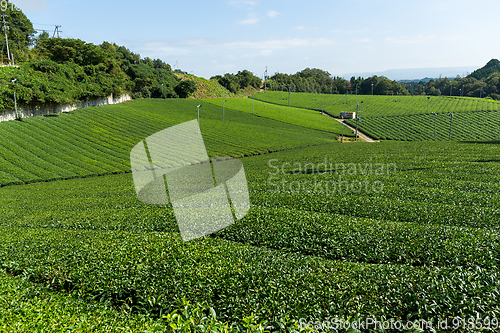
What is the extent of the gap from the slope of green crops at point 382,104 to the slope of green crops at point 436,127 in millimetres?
9258

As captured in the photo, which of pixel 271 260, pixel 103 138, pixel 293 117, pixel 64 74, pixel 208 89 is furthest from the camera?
pixel 208 89

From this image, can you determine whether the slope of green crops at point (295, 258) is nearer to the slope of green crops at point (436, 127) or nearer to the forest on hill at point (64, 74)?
the forest on hill at point (64, 74)

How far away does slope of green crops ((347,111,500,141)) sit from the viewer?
82000 mm

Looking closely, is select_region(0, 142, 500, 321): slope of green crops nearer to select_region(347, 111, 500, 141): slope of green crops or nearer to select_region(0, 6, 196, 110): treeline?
select_region(0, 6, 196, 110): treeline

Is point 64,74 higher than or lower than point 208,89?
lower

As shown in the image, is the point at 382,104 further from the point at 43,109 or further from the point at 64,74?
the point at 43,109

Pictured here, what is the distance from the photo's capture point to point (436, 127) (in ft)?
292

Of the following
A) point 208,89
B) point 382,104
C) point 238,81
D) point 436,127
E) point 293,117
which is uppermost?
point 238,81

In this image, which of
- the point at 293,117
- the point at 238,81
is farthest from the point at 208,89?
the point at 293,117

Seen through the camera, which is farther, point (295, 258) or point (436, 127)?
point (436, 127)

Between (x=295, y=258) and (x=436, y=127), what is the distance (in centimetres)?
9612

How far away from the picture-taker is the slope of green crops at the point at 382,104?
114 metres

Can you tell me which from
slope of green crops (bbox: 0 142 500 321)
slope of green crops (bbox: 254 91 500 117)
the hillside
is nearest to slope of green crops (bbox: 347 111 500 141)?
slope of green crops (bbox: 254 91 500 117)

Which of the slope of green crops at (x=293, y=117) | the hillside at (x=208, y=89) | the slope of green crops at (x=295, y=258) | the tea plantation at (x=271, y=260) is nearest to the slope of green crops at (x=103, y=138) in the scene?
the slope of green crops at (x=293, y=117)
